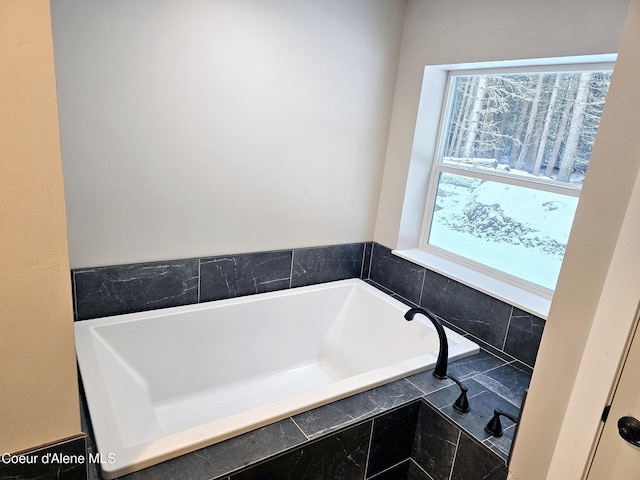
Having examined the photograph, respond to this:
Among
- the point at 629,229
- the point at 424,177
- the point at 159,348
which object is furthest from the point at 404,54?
the point at 159,348

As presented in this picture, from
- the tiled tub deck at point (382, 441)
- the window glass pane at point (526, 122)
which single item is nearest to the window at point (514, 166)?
the window glass pane at point (526, 122)

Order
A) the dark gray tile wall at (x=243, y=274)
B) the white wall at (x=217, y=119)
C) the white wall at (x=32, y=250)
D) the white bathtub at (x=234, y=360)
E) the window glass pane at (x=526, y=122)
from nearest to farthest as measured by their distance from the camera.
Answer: the white wall at (x=32, y=250), the white bathtub at (x=234, y=360), the white wall at (x=217, y=119), the window glass pane at (x=526, y=122), the dark gray tile wall at (x=243, y=274)

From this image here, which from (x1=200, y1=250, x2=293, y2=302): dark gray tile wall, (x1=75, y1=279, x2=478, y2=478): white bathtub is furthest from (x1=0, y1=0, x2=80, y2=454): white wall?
(x1=200, y1=250, x2=293, y2=302): dark gray tile wall

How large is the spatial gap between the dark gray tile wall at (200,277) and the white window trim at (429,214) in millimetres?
394

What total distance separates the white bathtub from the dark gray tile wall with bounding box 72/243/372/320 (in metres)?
0.06

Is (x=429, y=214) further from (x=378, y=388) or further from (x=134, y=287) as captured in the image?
(x=134, y=287)

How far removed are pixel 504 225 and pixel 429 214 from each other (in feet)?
1.72

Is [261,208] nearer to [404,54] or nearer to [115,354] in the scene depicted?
[115,354]

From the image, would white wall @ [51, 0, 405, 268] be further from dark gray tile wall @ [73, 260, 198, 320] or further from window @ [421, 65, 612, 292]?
window @ [421, 65, 612, 292]

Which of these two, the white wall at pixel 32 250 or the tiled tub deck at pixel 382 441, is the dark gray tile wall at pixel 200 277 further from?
the white wall at pixel 32 250

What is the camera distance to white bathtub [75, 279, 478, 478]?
141 cm

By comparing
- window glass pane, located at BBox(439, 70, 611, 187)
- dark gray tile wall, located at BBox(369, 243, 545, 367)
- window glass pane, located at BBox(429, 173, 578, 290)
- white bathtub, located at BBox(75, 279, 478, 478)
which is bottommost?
white bathtub, located at BBox(75, 279, 478, 478)

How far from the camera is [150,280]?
2.02m

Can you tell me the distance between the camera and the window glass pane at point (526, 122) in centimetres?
188
